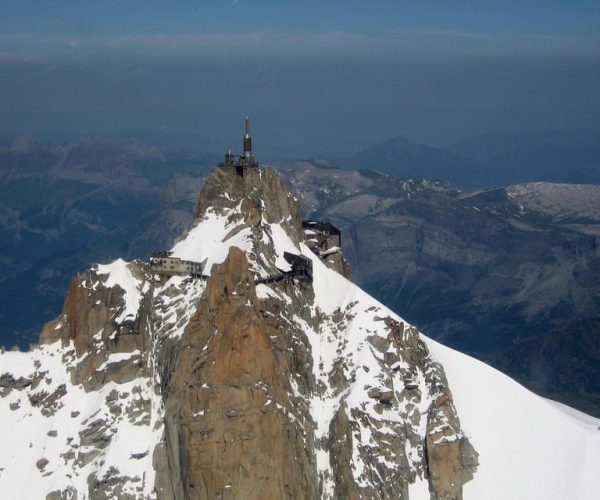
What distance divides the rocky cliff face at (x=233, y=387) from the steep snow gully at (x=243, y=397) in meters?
0.30

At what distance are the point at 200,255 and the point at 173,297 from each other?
10626 mm

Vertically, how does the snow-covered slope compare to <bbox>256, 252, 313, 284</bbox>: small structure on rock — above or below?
below

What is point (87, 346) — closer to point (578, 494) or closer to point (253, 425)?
point (253, 425)

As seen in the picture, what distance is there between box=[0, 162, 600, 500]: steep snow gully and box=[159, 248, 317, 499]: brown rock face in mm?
248

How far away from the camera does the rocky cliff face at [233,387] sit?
162m

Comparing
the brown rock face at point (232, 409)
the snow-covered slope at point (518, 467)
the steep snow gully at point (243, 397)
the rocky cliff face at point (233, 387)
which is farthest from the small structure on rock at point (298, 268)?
the snow-covered slope at point (518, 467)

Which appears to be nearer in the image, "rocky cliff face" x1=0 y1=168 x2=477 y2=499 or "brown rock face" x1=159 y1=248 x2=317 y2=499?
"brown rock face" x1=159 y1=248 x2=317 y2=499

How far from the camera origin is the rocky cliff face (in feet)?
530

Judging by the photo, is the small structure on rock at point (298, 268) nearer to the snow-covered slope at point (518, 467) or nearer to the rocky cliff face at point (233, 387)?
the rocky cliff face at point (233, 387)

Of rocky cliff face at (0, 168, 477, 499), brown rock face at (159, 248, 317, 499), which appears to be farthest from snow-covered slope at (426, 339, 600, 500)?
brown rock face at (159, 248, 317, 499)

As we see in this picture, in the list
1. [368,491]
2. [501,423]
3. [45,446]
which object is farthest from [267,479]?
[501,423]

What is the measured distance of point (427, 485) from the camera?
586ft

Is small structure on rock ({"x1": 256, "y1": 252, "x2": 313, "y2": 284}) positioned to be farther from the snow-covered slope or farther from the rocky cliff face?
the snow-covered slope

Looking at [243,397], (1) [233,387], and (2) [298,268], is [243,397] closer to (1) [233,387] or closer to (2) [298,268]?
(1) [233,387]
